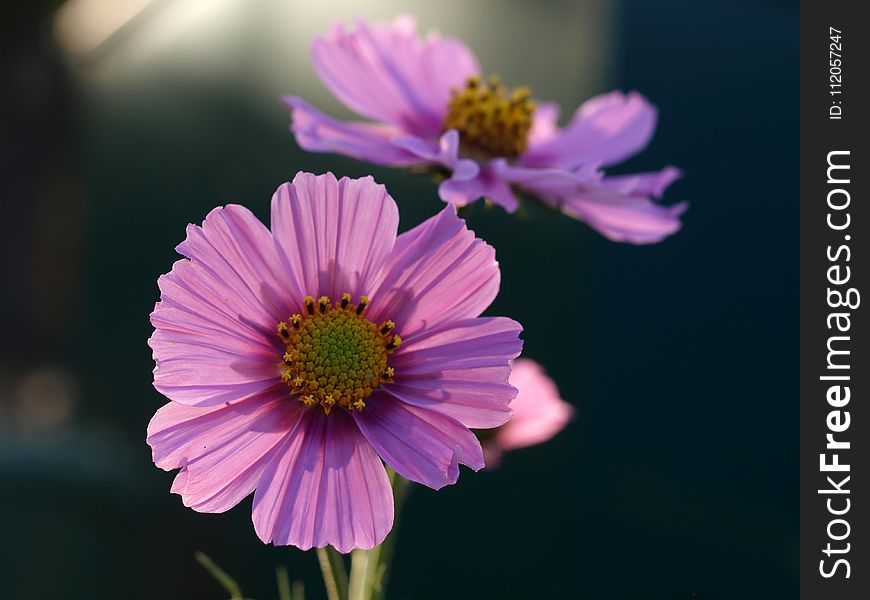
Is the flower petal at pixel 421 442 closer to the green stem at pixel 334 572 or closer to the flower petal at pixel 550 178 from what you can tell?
the green stem at pixel 334 572

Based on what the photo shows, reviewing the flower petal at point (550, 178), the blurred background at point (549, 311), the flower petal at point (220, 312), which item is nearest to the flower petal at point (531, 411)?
the flower petal at point (550, 178)

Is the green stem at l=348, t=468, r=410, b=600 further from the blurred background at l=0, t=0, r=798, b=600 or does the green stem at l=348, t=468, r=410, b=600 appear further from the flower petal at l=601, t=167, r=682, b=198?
the blurred background at l=0, t=0, r=798, b=600

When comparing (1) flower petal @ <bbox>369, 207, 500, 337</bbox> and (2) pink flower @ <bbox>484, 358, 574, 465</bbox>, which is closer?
(1) flower petal @ <bbox>369, 207, 500, 337</bbox>

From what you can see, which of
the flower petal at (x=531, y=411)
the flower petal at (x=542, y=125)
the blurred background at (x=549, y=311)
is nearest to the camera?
the flower petal at (x=531, y=411)

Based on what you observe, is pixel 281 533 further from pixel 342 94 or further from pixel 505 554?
pixel 505 554

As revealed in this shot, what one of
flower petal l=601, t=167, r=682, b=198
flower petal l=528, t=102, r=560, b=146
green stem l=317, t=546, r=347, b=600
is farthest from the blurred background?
green stem l=317, t=546, r=347, b=600

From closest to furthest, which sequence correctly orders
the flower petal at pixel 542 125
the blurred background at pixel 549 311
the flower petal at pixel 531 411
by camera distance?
1. the flower petal at pixel 531 411
2. the flower petal at pixel 542 125
3. the blurred background at pixel 549 311

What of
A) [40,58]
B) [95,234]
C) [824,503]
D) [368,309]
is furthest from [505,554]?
[40,58]
